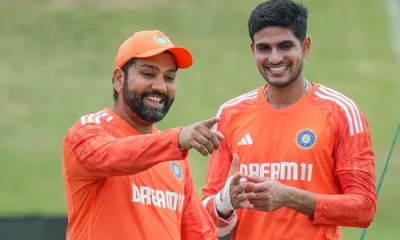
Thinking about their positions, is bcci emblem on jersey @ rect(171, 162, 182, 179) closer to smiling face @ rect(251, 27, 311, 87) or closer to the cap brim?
the cap brim

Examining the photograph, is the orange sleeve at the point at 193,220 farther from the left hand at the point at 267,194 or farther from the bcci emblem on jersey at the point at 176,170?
the left hand at the point at 267,194

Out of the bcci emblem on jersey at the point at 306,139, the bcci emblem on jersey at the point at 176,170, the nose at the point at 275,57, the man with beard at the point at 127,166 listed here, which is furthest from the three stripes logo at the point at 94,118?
the bcci emblem on jersey at the point at 306,139

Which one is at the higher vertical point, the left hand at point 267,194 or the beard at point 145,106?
the beard at point 145,106

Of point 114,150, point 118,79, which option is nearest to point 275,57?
point 118,79

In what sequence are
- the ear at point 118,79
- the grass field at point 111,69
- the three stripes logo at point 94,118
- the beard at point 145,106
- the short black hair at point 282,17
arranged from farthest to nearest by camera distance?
the grass field at point 111,69 < the short black hair at point 282,17 < the ear at point 118,79 < the beard at point 145,106 < the three stripes logo at point 94,118

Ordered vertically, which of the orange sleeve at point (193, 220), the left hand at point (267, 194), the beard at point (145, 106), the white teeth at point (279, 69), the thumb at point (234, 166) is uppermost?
the white teeth at point (279, 69)

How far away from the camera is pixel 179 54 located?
201 inches

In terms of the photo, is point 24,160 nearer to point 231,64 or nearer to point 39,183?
point 39,183

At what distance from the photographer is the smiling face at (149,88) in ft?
16.4

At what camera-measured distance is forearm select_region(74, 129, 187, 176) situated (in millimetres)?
4461

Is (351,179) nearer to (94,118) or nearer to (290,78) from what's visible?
(290,78)

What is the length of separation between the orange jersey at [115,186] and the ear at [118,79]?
0.34 ft

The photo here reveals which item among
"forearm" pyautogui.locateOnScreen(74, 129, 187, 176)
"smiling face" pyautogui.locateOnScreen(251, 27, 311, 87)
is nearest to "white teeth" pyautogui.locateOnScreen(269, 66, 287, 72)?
"smiling face" pyautogui.locateOnScreen(251, 27, 311, 87)

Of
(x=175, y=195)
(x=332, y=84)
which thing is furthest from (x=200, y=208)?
(x=332, y=84)
